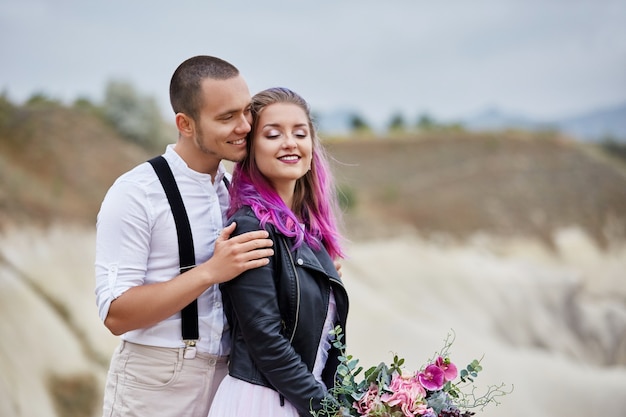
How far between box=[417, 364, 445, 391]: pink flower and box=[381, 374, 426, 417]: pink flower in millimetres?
28

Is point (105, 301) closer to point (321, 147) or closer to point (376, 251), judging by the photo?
point (321, 147)

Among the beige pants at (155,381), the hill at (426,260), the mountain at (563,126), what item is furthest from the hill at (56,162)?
the mountain at (563,126)

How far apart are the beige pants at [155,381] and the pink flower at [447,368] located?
3.59ft

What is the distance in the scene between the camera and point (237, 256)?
3436mm

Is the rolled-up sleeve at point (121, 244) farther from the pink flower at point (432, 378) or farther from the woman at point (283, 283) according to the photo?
the pink flower at point (432, 378)

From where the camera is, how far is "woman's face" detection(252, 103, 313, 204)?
381cm

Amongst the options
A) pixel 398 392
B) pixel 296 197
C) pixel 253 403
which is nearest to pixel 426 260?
pixel 296 197

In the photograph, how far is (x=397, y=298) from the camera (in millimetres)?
23188

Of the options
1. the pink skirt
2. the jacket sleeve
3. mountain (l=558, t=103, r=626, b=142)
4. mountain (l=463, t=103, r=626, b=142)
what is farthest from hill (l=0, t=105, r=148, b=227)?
mountain (l=558, t=103, r=626, b=142)

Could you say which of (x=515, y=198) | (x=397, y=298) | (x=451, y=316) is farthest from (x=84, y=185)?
(x=515, y=198)

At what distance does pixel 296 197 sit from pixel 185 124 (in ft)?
2.23

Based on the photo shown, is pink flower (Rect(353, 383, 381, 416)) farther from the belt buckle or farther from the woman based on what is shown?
the belt buckle

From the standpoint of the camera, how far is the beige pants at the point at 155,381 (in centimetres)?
376

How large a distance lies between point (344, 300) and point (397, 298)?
19671 mm
